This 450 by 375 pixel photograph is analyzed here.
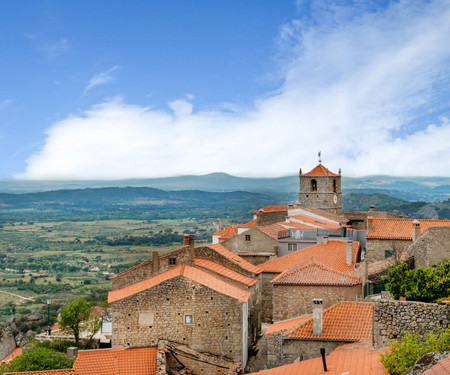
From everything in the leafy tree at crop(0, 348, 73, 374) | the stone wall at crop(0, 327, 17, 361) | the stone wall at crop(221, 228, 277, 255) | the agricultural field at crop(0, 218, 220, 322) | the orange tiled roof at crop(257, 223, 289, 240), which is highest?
the orange tiled roof at crop(257, 223, 289, 240)

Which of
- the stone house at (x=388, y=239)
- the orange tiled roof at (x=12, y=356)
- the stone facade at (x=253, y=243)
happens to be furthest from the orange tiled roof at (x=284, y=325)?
the orange tiled roof at (x=12, y=356)

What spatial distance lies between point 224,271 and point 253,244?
11.4m

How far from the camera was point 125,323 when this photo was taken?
2556 cm

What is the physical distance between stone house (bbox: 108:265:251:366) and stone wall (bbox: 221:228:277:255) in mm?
14999

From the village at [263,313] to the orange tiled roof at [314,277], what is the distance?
0.17 feet

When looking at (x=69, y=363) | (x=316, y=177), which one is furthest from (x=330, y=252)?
(x=316, y=177)

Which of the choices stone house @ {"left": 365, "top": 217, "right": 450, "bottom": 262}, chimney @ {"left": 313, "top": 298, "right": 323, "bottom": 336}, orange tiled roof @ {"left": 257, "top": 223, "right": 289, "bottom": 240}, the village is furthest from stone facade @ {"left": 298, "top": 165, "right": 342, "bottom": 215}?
chimney @ {"left": 313, "top": 298, "right": 323, "bottom": 336}

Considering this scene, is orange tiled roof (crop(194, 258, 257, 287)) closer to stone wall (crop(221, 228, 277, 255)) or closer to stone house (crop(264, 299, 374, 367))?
stone house (crop(264, 299, 374, 367))

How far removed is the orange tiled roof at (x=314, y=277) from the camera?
25734 mm

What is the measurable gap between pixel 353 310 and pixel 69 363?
17.1 metres

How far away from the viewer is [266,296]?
112 feet

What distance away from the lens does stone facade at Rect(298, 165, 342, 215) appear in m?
77.2

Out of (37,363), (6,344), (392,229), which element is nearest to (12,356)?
(6,344)

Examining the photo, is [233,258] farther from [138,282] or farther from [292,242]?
[292,242]
